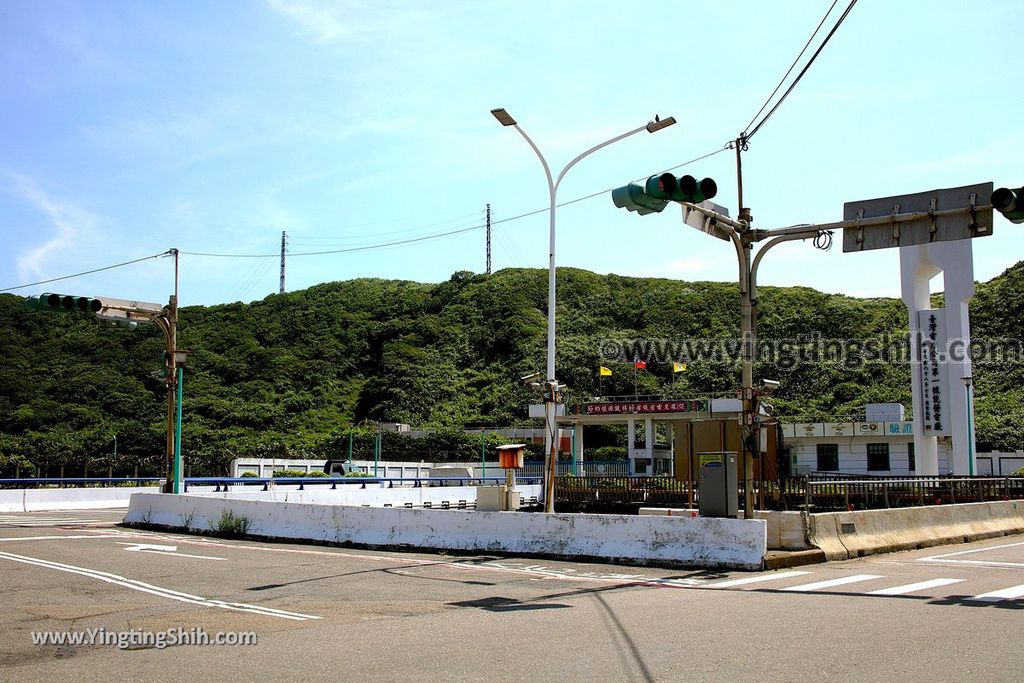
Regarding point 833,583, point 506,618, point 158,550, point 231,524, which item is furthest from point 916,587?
point 231,524

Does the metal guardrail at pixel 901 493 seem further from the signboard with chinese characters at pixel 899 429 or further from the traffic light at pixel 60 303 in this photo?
the signboard with chinese characters at pixel 899 429

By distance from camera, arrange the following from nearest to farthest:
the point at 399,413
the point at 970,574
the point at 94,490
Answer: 1. the point at 970,574
2. the point at 94,490
3. the point at 399,413

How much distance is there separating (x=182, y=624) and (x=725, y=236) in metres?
10.4

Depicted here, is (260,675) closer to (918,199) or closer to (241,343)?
(918,199)

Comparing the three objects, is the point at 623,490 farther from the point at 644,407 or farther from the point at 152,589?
the point at 644,407

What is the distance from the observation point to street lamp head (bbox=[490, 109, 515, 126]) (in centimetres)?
2011

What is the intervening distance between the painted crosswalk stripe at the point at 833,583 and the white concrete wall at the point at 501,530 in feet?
4.90

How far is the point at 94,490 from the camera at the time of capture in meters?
35.7

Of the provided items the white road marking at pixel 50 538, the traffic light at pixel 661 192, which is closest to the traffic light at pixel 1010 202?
the traffic light at pixel 661 192

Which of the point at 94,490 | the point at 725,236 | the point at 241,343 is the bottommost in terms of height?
the point at 94,490

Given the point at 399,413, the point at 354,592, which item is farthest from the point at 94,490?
the point at 399,413

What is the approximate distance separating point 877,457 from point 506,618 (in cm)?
5652

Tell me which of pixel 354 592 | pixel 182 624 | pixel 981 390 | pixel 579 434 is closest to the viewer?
pixel 182 624

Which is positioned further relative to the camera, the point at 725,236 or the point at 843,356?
the point at 843,356
